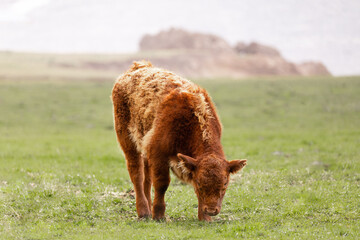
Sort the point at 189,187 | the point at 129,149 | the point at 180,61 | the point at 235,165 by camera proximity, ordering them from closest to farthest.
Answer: the point at 235,165, the point at 129,149, the point at 189,187, the point at 180,61

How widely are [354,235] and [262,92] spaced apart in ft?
105

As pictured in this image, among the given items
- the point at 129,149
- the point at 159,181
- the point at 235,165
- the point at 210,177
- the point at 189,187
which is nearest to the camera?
the point at 210,177

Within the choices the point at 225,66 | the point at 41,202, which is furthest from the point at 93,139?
the point at 225,66

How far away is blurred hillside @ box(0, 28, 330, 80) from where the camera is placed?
207 ft

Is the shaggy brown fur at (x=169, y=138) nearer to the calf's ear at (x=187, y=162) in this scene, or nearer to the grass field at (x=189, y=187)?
the calf's ear at (x=187, y=162)

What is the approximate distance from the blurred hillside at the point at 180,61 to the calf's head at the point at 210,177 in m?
46.4

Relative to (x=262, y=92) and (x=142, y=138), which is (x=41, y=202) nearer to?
(x=142, y=138)

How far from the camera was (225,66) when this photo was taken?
85.6 m

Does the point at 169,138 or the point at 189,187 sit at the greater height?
the point at 169,138

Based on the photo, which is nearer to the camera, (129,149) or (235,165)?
(235,165)

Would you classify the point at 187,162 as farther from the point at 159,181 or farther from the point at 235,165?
the point at 159,181

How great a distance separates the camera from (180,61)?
82875 mm

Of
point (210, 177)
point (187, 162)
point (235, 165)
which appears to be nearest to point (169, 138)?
point (187, 162)

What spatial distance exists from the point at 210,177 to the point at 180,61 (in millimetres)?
76049
